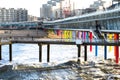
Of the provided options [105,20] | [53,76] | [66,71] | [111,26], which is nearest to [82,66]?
[66,71]

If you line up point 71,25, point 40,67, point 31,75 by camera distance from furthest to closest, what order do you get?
point 71,25 < point 40,67 < point 31,75

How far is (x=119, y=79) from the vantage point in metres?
46.2

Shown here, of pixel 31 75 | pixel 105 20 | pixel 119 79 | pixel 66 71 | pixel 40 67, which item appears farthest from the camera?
pixel 105 20

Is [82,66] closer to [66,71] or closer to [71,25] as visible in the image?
[66,71]

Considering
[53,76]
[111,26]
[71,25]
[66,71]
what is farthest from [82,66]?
[71,25]

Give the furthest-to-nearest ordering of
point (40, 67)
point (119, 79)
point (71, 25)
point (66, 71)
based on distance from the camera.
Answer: point (71, 25), point (40, 67), point (66, 71), point (119, 79)

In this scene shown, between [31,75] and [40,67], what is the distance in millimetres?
6836

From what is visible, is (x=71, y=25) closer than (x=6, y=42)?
No

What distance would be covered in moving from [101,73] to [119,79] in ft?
Answer: 17.2

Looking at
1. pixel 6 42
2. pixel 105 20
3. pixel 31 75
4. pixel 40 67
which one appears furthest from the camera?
pixel 105 20

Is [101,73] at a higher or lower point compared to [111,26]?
lower

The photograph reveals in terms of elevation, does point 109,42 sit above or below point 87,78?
above

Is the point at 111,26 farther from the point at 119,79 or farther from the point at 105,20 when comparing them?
the point at 119,79

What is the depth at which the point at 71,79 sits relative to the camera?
4678 cm
